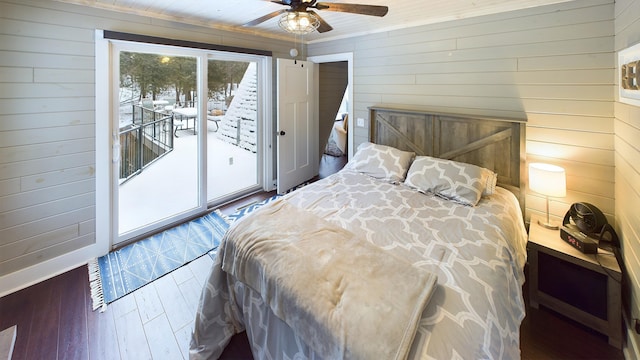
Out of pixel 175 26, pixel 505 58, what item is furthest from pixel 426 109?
pixel 175 26

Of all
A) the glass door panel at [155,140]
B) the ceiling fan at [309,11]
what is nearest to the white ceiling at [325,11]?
the glass door panel at [155,140]

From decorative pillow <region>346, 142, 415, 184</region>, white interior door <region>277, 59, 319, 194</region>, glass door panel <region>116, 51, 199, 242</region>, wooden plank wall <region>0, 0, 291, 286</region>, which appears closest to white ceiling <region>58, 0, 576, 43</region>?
wooden plank wall <region>0, 0, 291, 286</region>

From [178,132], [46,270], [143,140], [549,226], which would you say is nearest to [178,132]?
[178,132]

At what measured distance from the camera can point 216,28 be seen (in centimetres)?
351

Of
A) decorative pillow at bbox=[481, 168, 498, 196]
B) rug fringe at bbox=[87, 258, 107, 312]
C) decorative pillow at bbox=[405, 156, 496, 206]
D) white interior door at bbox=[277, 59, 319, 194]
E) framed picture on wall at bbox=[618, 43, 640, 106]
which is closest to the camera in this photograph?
framed picture on wall at bbox=[618, 43, 640, 106]

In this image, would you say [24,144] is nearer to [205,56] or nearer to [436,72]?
[205,56]

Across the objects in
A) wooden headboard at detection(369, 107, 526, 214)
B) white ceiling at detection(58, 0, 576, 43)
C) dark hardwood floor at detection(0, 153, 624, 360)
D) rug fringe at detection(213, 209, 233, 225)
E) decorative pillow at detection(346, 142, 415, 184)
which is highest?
white ceiling at detection(58, 0, 576, 43)

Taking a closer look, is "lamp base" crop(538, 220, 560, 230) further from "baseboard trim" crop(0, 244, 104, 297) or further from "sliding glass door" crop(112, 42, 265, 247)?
"baseboard trim" crop(0, 244, 104, 297)

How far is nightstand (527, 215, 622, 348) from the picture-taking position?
1.83 m

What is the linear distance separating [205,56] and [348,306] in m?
3.34

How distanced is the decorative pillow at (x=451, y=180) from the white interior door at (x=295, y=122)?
2.12m

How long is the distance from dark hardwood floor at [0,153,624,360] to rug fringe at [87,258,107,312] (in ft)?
0.14

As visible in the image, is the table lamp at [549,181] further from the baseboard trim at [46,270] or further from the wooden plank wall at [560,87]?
the baseboard trim at [46,270]

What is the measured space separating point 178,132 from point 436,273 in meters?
3.51
